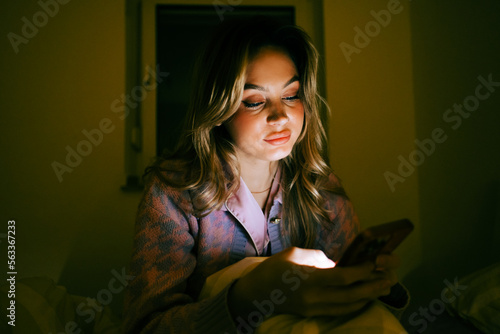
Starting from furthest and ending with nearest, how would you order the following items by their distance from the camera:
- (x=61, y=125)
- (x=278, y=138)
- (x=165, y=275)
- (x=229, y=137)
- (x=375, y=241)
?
1. (x=61, y=125)
2. (x=229, y=137)
3. (x=278, y=138)
4. (x=165, y=275)
5. (x=375, y=241)

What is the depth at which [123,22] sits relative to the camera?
60.2 inches

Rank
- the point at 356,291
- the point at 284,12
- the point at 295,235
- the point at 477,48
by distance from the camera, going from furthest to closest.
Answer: the point at 284,12 → the point at 477,48 → the point at 295,235 → the point at 356,291

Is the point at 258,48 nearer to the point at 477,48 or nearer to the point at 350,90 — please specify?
the point at 350,90

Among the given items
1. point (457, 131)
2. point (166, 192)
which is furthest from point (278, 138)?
point (457, 131)

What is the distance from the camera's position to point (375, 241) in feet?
1.52

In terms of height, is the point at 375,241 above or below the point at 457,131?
below

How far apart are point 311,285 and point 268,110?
47cm

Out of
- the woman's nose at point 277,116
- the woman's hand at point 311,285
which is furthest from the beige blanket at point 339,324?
the woman's nose at point 277,116

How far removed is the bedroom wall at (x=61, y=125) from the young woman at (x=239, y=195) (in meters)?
0.79

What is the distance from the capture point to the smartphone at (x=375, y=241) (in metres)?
0.44

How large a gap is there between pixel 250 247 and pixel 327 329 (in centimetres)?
37

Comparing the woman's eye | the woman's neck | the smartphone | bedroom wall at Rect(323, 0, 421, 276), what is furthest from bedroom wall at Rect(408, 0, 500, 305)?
the smartphone

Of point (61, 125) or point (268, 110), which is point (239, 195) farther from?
point (61, 125)

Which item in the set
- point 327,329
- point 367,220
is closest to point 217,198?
point 327,329
